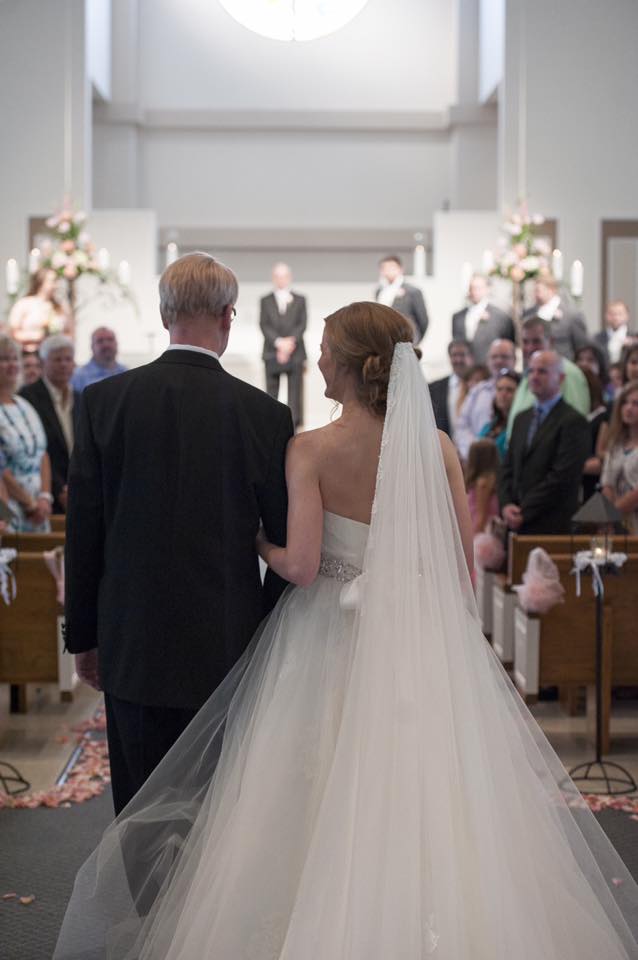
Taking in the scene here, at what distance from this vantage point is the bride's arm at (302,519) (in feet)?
9.76

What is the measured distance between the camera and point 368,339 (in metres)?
2.98

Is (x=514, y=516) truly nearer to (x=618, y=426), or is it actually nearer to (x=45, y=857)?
(x=618, y=426)

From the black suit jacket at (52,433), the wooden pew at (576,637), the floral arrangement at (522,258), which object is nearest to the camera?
the wooden pew at (576,637)

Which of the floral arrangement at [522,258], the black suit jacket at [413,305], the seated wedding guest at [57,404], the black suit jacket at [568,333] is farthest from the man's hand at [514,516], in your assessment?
the floral arrangement at [522,258]

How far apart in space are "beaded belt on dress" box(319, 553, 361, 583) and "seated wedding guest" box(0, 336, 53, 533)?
3.44 m

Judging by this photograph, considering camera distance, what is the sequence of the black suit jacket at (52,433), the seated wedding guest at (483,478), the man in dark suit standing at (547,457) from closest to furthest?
the man in dark suit standing at (547,457), the black suit jacket at (52,433), the seated wedding guest at (483,478)

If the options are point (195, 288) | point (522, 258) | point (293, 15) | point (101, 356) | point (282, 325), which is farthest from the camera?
point (293, 15)

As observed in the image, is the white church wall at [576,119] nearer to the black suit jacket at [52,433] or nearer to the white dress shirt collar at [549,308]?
the white dress shirt collar at [549,308]

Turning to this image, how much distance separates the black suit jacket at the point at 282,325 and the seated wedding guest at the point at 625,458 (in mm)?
8167

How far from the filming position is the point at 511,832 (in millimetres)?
2822

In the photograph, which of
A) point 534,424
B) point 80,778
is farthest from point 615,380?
point 80,778

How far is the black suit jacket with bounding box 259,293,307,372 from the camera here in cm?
1444

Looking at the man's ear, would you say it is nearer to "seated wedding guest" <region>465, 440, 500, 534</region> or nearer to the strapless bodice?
the strapless bodice

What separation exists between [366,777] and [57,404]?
16.9ft
